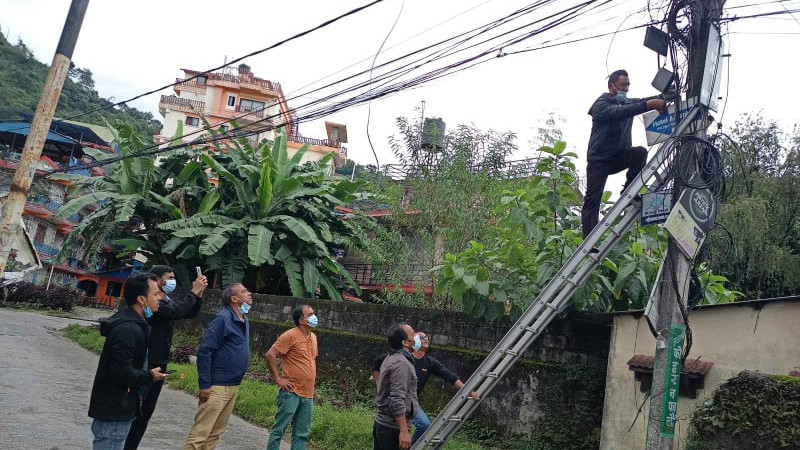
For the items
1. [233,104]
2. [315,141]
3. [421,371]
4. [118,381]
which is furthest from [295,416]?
[233,104]

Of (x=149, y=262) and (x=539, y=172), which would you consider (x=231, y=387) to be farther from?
(x=149, y=262)

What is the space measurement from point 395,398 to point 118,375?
214 cm

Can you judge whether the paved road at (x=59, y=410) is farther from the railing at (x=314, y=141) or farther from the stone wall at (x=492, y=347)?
the railing at (x=314, y=141)

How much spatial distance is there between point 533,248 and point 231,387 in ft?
16.4

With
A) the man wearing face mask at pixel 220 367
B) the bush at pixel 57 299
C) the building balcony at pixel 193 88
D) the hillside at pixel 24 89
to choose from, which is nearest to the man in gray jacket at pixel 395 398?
the man wearing face mask at pixel 220 367

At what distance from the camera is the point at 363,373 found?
11047mm

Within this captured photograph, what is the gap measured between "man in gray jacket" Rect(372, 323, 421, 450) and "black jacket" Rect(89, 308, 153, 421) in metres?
1.91

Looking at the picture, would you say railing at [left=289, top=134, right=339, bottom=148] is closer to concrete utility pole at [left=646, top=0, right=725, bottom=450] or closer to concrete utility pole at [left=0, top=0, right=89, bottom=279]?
concrete utility pole at [left=0, top=0, right=89, bottom=279]

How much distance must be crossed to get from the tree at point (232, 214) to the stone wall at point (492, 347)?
405cm

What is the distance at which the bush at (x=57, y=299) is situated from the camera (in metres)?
29.4

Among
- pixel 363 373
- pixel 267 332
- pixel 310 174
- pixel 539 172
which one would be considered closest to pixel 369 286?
pixel 310 174

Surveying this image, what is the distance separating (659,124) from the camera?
229 inches

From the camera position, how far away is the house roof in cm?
639

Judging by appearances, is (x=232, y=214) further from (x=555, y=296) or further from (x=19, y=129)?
(x=19, y=129)
